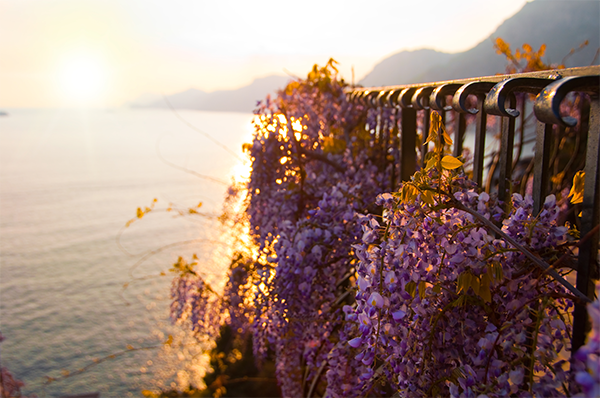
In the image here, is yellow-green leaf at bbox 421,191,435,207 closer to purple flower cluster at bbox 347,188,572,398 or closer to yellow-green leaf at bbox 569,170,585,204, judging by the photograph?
purple flower cluster at bbox 347,188,572,398

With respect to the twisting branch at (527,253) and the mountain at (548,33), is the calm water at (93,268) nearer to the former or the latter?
the mountain at (548,33)

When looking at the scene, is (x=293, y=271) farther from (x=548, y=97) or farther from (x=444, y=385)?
(x=548, y=97)

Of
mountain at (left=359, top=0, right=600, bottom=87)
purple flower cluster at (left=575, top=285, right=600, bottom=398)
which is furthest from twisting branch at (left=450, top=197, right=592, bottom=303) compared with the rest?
mountain at (left=359, top=0, right=600, bottom=87)

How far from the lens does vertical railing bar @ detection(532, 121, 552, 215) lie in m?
0.81

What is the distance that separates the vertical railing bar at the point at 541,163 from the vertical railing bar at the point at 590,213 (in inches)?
4.0

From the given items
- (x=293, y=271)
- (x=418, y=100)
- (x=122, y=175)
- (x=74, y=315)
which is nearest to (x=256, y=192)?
(x=293, y=271)

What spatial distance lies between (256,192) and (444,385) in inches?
57.0

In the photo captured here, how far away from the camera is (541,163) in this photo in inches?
32.5

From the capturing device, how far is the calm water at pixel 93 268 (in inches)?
745

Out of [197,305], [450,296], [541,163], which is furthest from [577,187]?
[197,305]

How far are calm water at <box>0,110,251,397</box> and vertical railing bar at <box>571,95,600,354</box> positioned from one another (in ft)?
18.3

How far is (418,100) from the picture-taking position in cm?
127

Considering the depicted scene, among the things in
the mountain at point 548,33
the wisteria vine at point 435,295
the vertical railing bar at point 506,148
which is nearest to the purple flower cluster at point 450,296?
the wisteria vine at point 435,295

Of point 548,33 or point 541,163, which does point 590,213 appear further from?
point 548,33
